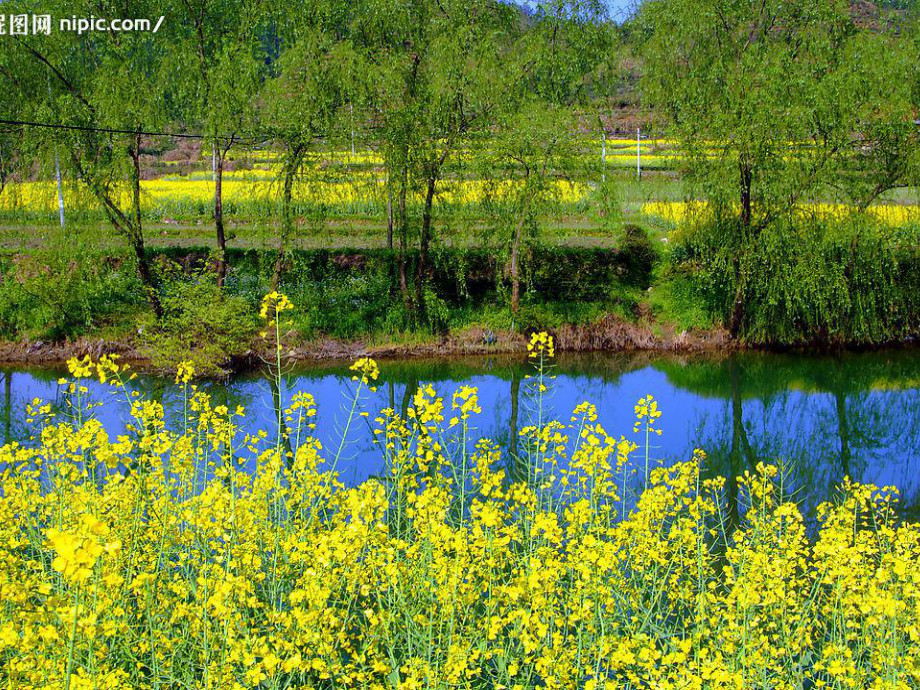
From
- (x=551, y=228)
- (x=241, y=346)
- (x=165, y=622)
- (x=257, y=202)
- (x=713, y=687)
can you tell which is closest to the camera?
(x=713, y=687)

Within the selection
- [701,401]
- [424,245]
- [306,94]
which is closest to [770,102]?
[701,401]

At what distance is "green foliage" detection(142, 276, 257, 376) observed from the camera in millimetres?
20250

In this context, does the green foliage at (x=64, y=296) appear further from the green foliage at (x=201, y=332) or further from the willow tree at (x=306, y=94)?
the willow tree at (x=306, y=94)

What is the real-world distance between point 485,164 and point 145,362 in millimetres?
8754

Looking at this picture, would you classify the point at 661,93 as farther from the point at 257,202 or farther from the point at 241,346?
the point at 241,346

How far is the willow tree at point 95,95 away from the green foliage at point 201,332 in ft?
4.77

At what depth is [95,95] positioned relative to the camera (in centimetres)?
2147

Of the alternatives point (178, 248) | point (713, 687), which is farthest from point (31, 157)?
point (713, 687)

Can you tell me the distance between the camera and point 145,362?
71.7 ft

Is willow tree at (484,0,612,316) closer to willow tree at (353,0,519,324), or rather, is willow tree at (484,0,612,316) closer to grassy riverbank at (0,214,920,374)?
willow tree at (353,0,519,324)

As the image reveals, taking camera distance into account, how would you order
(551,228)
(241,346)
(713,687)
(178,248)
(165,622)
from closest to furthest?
1. (713,687)
2. (165,622)
3. (241,346)
4. (178,248)
5. (551,228)

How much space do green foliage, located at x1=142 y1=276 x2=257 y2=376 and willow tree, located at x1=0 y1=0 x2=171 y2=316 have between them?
146 cm

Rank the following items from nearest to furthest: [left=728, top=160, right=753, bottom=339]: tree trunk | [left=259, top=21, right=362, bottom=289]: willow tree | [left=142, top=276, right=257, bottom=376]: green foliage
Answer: [left=142, top=276, right=257, bottom=376]: green foliage, [left=259, top=21, right=362, bottom=289]: willow tree, [left=728, top=160, right=753, bottom=339]: tree trunk

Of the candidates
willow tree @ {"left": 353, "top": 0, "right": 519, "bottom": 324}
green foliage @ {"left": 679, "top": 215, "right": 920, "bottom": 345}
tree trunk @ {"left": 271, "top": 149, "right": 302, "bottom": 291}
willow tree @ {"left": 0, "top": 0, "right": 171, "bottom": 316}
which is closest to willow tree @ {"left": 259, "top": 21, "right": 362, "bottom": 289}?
tree trunk @ {"left": 271, "top": 149, "right": 302, "bottom": 291}
